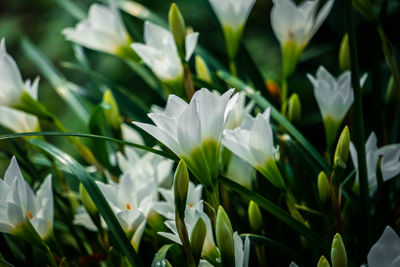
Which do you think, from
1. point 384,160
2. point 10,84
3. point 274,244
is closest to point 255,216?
point 274,244

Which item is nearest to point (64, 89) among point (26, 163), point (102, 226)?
point (26, 163)

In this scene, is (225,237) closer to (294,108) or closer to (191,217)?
(191,217)

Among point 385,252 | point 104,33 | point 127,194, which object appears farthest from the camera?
point 104,33

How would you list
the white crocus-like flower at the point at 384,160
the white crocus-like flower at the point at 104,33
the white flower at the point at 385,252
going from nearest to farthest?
the white flower at the point at 385,252 < the white crocus-like flower at the point at 384,160 < the white crocus-like flower at the point at 104,33

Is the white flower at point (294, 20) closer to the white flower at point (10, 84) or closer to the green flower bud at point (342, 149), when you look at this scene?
the green flower bud at point (342, 149)

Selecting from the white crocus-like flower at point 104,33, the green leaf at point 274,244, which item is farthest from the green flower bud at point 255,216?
the white crocus-like flower at point 104,33

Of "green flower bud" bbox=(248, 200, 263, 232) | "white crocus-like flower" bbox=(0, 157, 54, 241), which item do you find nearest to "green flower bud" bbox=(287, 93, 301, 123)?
"green flower bud" bbox=(248, 200, 263, 232)

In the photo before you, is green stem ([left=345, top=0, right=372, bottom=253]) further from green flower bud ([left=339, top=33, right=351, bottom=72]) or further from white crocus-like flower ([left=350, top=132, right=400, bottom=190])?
green flower bud ([left=339, top=33, right=351, bottom=72])
